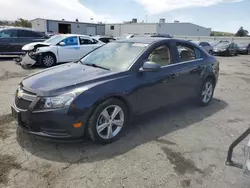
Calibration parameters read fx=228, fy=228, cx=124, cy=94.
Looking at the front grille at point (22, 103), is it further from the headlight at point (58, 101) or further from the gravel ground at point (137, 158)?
the gravel ground at point (137, 158)

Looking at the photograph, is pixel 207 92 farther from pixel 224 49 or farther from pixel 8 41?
pixel 224 49

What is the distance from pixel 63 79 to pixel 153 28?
42.2 m

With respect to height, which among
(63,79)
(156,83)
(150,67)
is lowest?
(156,83)

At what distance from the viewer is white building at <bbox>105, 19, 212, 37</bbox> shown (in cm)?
4375

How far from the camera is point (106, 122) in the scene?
3389 millimetres

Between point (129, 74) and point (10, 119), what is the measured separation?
2387 millimetres

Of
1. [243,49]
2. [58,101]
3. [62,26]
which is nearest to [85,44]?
[58,101]

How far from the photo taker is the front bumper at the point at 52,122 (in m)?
2.95

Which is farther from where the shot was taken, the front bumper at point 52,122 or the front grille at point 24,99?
the front grille at point 24,99

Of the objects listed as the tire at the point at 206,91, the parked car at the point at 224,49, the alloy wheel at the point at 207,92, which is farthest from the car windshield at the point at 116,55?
the parked car at the point at 224,49

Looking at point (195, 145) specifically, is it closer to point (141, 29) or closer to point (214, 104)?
point (214, 104)

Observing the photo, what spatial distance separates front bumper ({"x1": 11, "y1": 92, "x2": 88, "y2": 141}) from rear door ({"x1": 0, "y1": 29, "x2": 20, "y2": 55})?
1048cm

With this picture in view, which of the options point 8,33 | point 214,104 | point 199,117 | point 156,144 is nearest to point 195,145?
point 156,144

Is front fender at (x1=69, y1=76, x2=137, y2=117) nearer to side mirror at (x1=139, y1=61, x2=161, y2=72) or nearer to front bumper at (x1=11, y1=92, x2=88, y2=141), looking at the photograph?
front bumper at (x1=11, y1=92, x2=88, y2=141)
